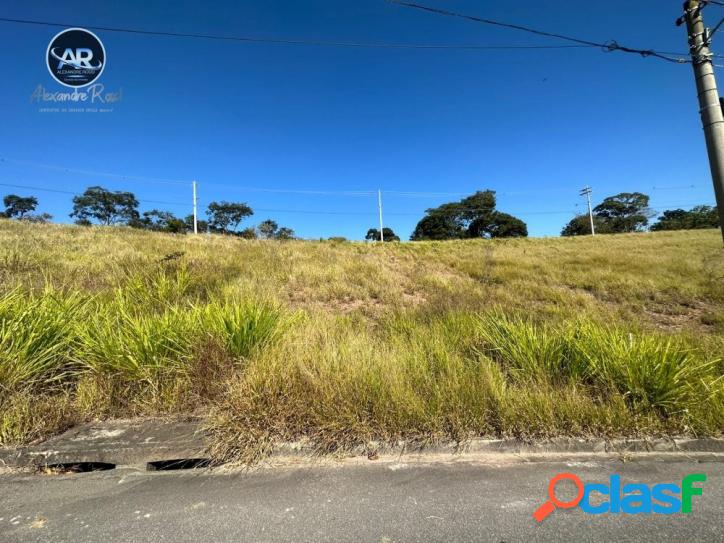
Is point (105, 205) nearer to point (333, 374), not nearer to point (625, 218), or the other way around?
point (333, 374)

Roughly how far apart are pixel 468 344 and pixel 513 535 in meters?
2.72

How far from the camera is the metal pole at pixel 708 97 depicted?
178 inches

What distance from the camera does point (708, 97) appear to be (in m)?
4.63

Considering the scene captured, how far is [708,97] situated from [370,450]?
649 centimetres

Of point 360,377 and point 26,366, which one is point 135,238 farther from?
point 360,377

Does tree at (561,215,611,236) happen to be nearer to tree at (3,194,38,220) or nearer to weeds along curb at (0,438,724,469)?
weeds along curb at (0,438,724,469)

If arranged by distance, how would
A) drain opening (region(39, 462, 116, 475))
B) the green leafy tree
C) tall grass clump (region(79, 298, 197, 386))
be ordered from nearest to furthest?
drain opening (region(39, 462, 116, 475))
tall grass clump (region(79, 298, 197, 386))
the green leafy tree

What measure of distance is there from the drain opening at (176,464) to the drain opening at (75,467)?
1.09 ft

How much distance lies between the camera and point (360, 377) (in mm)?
3201

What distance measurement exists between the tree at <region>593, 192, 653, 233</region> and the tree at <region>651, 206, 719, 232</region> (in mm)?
3483

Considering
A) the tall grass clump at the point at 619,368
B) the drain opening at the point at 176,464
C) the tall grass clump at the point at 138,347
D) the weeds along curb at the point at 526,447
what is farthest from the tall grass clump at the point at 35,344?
the tall grass clump at the point at 619,368

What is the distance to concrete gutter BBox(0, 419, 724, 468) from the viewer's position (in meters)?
2.58

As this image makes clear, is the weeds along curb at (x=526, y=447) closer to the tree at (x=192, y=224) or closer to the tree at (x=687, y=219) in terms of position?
the tree at (x=192, y=224)

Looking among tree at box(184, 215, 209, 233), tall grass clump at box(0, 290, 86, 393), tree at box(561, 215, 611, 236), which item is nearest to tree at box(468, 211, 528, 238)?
tree at box(561, 215, 611, 236)
